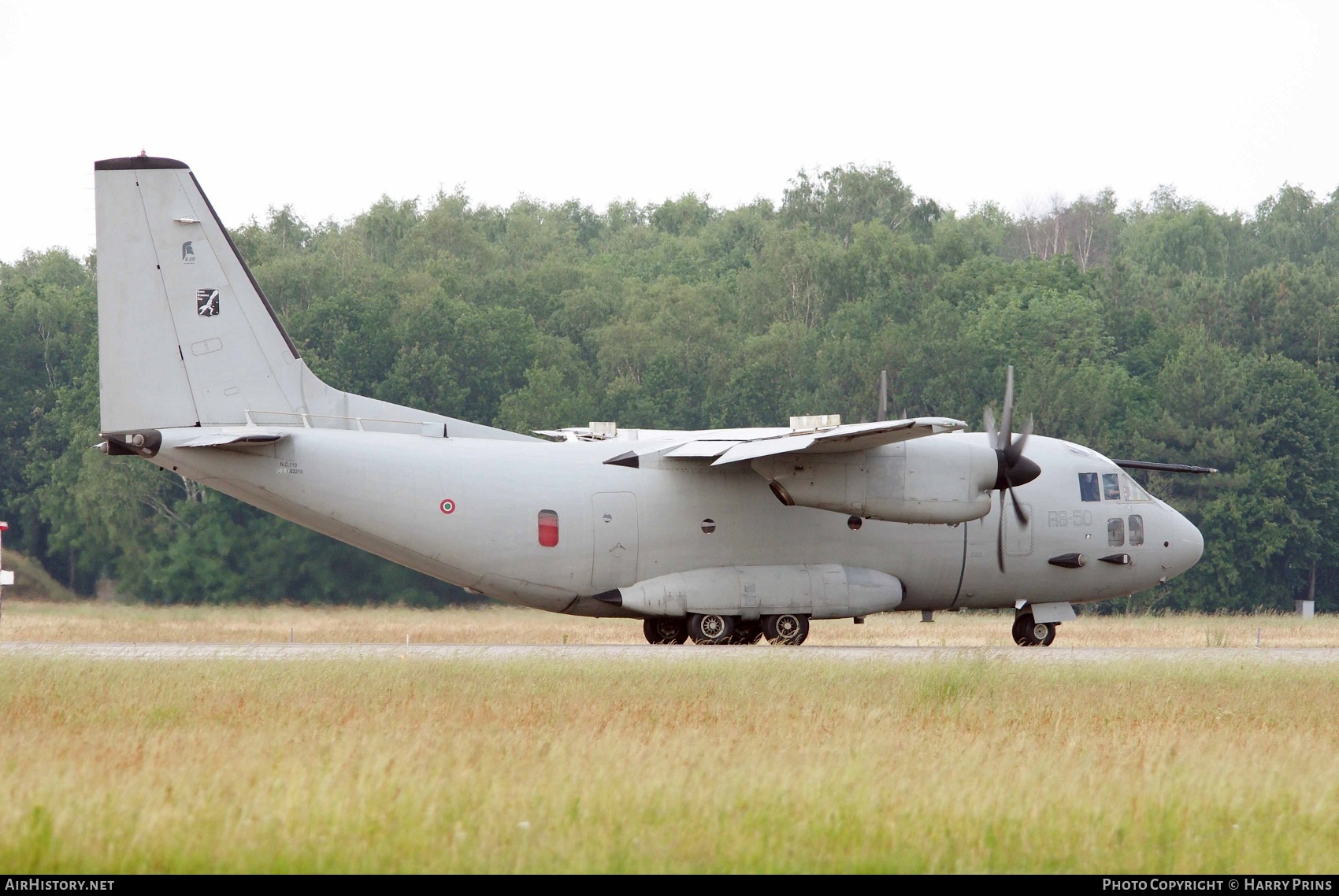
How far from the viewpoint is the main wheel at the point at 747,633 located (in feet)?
86.6

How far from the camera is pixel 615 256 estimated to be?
97125mm

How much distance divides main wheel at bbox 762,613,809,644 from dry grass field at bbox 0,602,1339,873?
Answer: 166 inches

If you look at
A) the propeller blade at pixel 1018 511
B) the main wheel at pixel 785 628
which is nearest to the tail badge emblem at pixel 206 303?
the main wheel at pixel 785 628

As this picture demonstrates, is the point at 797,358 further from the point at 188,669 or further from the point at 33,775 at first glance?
the point at 33,775

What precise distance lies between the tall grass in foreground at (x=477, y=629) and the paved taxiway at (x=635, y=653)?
340cm

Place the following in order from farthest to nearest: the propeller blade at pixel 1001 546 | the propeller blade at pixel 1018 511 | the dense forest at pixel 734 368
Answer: the dense forest at pixel 734 368, the propeller blade at pixel 1001 546, the propeller blade at pixel 1018 511

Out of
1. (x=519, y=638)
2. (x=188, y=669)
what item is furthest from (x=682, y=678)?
(x=519, y=638)

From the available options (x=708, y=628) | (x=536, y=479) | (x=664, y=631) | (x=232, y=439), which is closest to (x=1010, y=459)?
(x=708, y=628)

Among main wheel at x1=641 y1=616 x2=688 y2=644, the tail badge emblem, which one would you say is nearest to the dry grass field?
main wheel at x1=641 y1=616 x2=688 y2=644

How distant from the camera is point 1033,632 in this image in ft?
92.2

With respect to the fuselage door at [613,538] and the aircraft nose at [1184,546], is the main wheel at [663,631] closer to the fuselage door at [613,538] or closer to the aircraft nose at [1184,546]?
the fuselage door at [613,538]

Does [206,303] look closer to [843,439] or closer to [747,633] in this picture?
[843,439]

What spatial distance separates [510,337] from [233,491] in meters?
42.0

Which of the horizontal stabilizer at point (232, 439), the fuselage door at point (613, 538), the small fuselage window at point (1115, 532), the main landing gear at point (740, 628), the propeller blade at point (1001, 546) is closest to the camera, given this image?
the horizontal stabilizer at point (232, 439)
